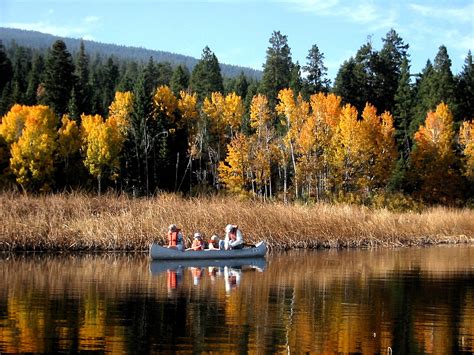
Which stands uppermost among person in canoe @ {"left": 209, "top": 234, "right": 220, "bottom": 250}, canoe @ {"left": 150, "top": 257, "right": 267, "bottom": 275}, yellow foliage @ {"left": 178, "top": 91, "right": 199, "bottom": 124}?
yellow foliage @ {"left": 178, "top": 91, "right": 199, "bottom": 124}

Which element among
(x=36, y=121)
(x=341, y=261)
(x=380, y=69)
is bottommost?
(x=341, y=261)

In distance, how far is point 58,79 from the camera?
3236 inches

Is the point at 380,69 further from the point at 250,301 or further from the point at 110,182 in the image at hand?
the point at 250,301

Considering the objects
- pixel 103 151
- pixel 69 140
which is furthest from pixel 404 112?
pixel 69 140

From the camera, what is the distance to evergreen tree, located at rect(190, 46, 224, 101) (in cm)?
10250

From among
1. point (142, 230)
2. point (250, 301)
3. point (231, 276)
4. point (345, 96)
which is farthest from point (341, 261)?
point (345, 96)

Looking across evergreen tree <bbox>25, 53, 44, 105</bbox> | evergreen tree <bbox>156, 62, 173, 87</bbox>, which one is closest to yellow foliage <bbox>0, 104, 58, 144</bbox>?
evergreen tree <bbox>25, 53, 44, 105</bbox>

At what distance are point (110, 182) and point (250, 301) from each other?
5569 cm

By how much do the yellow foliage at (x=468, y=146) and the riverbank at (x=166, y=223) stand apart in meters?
27.7

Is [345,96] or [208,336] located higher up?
[345,96]

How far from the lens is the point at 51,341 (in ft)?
45.8

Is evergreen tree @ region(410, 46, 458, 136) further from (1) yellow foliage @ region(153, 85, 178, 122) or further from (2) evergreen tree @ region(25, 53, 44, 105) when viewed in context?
(2) evergreen tree @ region(25, 53, 44, 105)

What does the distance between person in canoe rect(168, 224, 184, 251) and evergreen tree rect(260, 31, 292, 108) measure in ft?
214

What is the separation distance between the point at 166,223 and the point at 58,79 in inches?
2057
